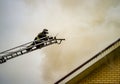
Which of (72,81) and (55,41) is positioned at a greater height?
(55,41)

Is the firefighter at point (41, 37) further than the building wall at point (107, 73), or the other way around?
the building wall at point (107, 73)

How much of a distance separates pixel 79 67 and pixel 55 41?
6.34 ft

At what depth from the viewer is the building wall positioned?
17.4 metres

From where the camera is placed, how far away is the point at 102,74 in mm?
17578

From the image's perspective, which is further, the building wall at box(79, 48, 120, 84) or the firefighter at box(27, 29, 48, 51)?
the building wall at box(79, 48, 120, 84)

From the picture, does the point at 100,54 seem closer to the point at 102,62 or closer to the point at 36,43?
the point at 102,62

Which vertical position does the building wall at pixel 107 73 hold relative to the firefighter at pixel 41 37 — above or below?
below

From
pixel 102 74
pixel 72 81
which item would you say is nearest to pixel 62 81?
pixel 72 81

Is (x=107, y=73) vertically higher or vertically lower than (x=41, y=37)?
lower

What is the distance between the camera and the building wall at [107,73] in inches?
683

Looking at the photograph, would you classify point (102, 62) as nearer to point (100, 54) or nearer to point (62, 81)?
point (100, 54)

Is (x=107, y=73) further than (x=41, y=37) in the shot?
→ Yes

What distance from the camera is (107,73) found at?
57.5 feet

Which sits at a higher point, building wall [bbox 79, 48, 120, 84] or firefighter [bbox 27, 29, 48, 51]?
firefighter [bbox 27, 29, 48, 51]
